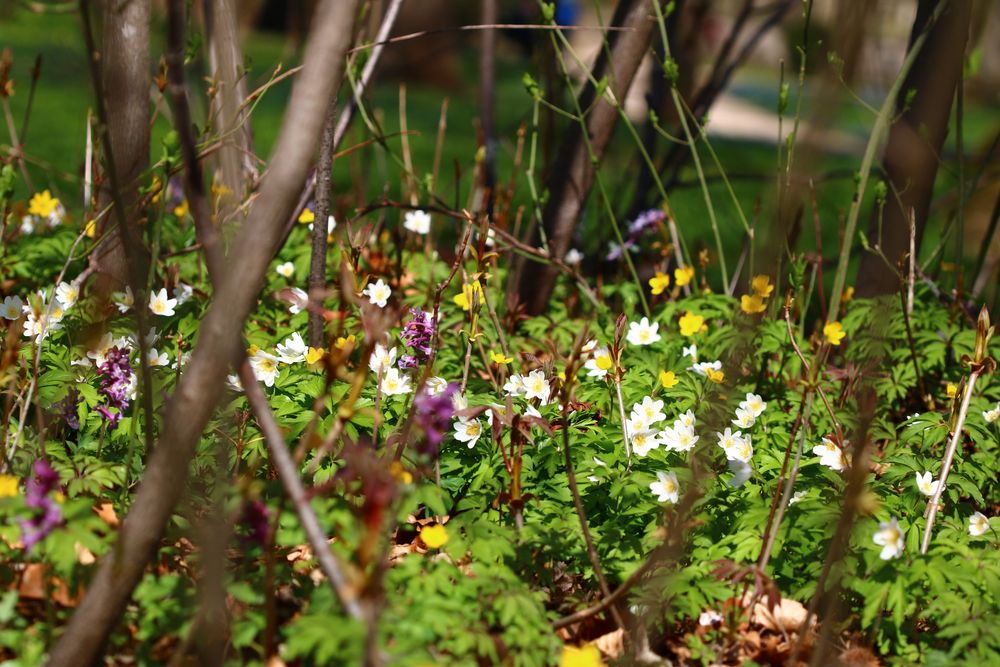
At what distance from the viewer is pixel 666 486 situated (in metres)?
1.83

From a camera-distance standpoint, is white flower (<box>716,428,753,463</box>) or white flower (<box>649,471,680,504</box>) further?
white flower (<box>716,428,753,463</box>)

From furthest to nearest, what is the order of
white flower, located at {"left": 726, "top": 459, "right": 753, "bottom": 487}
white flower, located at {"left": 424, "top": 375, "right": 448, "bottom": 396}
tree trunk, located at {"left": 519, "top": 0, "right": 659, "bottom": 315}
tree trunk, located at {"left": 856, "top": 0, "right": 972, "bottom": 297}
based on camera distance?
tree trunk, located at {"left": 519, "top": 0, "right": 659, "bottom": 315} < tree trunk, located at {"left": 856, "top": 0, "right": 972, "bottom": 297} < white flower, located at {"left": 424, "top": 375, "right": 448, "bottom": 396} < white flower, located at {"left": 726, "top": 459, "right": 753, "bottom": 487}

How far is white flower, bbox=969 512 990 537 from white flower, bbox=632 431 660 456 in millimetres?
A: 658

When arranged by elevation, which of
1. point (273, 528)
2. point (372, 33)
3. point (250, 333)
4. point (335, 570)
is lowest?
point (335, 570)

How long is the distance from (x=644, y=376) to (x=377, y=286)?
74 cm

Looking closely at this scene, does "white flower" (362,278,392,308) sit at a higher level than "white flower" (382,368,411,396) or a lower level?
higher

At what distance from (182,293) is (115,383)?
0.61m

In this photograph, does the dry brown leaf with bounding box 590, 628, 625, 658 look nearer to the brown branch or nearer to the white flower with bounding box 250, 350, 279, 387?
the brown branch

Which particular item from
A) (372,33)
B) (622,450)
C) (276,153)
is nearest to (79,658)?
(276,153)

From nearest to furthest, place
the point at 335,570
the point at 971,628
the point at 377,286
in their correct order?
the point at 335,570
the point at 971,628
the point at 377,286

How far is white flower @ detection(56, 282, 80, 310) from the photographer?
2.39 m

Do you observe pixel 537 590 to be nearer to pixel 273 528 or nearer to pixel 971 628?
pixel 273 528

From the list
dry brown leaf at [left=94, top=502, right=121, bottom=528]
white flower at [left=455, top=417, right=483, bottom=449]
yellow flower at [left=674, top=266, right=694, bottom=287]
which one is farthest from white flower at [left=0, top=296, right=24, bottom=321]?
yellow flower at [left=674, top=266, right=694, bottom=287]

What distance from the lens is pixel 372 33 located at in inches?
131
